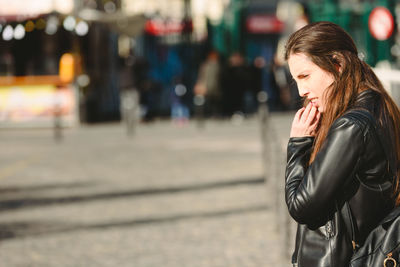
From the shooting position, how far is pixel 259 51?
41188 millimetres

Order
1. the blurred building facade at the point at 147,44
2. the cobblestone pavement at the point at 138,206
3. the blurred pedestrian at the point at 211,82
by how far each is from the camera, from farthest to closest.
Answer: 1. the blurred building facade at the point at 147,44
2. the blurred pedestrian at the point at 211,82
3. the cobblestone pavement at the point at 138,206

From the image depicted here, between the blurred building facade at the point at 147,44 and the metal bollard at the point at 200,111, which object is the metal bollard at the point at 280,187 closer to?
the blurred building facade at the point at 147,44

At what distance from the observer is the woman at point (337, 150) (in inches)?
112

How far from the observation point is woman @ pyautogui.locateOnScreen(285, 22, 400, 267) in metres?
2.84

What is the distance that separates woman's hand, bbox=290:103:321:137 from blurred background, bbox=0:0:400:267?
338cm

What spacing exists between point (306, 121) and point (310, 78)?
0.15 metres

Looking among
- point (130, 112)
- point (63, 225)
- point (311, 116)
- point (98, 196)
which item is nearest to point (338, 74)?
point (311, 116)

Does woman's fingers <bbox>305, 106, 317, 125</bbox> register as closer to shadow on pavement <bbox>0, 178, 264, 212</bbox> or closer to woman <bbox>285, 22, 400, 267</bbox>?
woman <bbox>285, 22, 400, 267</bbox>

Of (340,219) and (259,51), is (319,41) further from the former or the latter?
(259,51)

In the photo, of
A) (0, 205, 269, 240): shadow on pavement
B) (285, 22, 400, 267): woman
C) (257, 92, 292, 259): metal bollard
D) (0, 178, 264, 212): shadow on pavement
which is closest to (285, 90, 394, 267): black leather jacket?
(285, 22, 400, 267): woman

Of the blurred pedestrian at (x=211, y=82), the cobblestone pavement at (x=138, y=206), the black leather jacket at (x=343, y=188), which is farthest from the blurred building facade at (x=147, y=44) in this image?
the black leather jacket at (x=343, y=188)

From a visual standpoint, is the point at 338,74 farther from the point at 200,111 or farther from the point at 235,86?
the point at 235,86

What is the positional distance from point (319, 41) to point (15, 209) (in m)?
7.52

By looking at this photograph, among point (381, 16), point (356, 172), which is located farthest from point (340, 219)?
point (381, 16)
